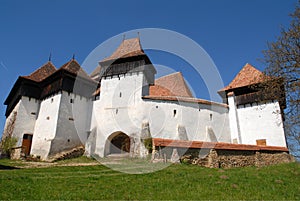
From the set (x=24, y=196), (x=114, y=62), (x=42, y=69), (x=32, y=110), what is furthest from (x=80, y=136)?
(x=24, y=196)

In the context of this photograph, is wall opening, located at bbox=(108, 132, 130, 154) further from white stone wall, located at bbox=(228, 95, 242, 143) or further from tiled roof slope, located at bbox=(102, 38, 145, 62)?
white stone wall, located at bbox=(228, 95, 242, 143)

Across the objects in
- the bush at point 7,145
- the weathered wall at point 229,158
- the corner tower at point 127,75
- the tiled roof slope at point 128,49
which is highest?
the tiled roof slope at point 128,49

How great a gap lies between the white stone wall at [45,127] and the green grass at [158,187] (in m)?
9.44

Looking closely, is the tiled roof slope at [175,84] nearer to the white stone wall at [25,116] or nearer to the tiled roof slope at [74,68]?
the tiled roof slope at [74,68]

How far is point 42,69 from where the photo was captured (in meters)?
22.3

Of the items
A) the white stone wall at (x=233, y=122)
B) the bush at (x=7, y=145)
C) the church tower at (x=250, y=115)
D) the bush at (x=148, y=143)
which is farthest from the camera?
the white stone wall at (x=233, y=122)

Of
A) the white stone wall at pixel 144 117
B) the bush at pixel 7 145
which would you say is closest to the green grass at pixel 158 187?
the white stone wall at pixel 144 117

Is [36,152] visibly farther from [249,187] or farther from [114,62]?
[249,187]

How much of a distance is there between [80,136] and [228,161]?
11.8m

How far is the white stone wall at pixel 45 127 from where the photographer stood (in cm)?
1722

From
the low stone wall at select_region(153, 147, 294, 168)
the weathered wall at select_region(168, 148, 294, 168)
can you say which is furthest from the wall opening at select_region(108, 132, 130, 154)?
the weathered wall at select_region(168, 148, 294, 168)

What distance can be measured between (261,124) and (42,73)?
19521mm

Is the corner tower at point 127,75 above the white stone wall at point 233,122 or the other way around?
above

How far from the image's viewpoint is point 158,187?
7.14 metres
